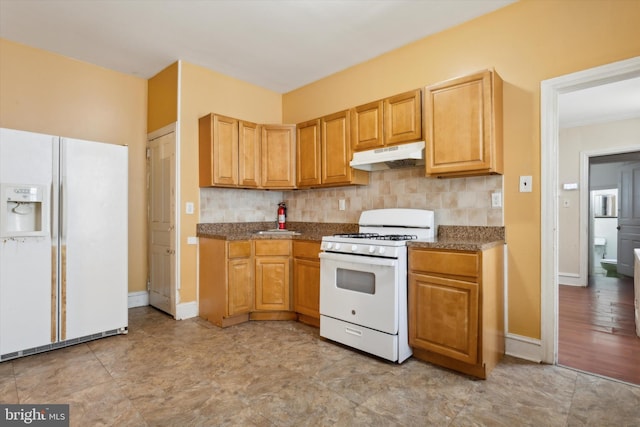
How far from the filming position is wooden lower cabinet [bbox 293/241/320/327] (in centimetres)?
327

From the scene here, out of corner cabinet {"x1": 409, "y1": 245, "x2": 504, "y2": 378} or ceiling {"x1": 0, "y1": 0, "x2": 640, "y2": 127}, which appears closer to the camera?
corner cabinet {"x1": 409, "y1": 245, "x2": 504, "y2": 378}

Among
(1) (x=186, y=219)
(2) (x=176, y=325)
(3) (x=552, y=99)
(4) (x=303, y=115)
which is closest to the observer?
(3) (x=552, y=99)

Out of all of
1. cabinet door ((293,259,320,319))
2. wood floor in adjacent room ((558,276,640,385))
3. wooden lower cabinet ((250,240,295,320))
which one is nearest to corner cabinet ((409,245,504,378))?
wood floor in adjacent room ((558,276,640,385))

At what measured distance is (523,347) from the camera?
8.35 ft

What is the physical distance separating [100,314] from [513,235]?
3.55m

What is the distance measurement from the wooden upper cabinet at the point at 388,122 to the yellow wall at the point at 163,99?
6.52ft

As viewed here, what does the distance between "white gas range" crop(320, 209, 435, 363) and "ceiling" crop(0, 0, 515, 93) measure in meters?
1.66

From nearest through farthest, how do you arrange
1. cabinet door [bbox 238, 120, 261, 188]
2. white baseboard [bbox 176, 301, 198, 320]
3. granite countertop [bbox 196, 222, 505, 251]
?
granite countertop [bbox 196, 222, 505, 251] < white baseboard [bbox 176, 301, 198, 320] < cabinet door [bbox 238, 120, 261, 188]

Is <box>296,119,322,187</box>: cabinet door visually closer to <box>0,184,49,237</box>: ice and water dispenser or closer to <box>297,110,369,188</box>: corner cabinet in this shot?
<box>297,110,369,188</box>: corner cabinet

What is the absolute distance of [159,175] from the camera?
387cm

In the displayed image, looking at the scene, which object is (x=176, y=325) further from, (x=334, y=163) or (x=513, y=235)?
(x=513, y=235)

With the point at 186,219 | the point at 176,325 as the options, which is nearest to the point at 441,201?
the point at 186,219

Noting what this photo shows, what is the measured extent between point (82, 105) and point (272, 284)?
2.87m

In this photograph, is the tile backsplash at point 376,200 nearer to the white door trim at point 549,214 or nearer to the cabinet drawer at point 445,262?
the white door trim at point 549,214
